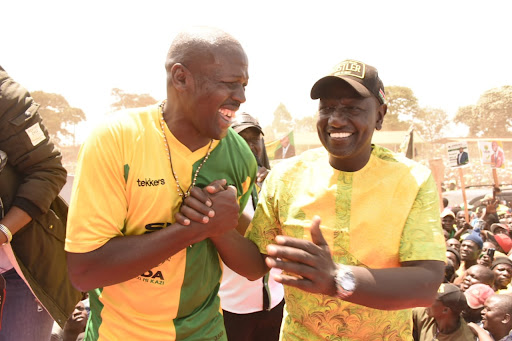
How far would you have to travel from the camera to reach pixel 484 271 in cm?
608

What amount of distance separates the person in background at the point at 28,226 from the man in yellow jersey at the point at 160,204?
22.0 inches

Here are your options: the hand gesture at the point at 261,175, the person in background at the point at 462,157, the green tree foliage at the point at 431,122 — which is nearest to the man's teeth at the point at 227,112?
the hand gesture at the point at 261,175

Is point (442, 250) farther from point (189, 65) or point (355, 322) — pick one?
point (189, 65)

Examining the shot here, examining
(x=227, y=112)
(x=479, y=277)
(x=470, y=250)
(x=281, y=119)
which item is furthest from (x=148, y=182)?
(x=281, y=119)

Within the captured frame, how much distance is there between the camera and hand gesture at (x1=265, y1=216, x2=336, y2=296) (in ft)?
5.34

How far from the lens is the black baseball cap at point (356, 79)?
81.5 inches

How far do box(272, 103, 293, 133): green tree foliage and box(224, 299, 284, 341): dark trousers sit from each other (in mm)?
78185

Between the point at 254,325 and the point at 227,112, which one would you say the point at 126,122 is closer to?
the point at 227,112

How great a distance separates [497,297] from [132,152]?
14.4ft

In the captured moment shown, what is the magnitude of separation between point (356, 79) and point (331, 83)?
0.38 ft

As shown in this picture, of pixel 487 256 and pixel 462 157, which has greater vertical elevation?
pixel 462 157

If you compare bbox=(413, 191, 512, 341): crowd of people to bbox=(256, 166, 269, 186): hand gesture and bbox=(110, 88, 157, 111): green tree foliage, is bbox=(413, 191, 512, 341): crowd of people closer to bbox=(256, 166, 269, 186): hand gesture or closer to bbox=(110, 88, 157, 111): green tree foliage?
bbox=(256, 166, 269, 186): hand gesture

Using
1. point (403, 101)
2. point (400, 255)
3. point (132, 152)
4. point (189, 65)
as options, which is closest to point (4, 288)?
point (132, 152)

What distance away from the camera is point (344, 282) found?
1671mm
